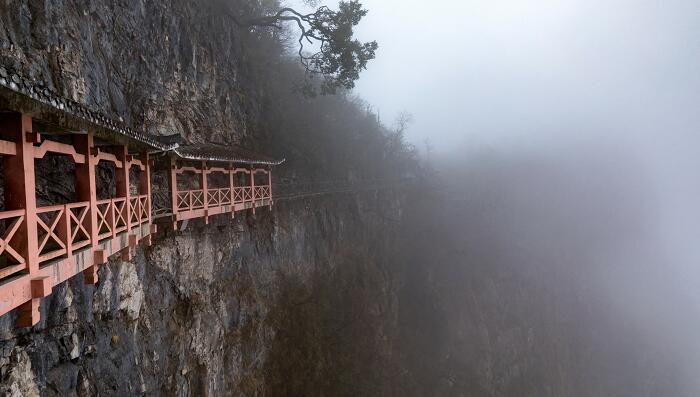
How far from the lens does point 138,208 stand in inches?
338

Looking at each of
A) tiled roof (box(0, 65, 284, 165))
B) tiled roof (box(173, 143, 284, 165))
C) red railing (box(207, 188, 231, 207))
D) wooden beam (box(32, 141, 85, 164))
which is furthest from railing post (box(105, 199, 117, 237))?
red railing (box(207, 188, 231, 207))

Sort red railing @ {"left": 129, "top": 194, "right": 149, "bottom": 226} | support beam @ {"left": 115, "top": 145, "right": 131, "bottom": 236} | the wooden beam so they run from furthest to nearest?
red railing @ {"left": 129, "top": 194, "right": 149, "bottom": 226}
support beam @ {"left": 115, "top": 145, "right": 131, "bottom": 236}
the wooden beam

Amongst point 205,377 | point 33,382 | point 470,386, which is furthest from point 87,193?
point 470,386

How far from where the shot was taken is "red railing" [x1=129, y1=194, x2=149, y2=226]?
8.31 m

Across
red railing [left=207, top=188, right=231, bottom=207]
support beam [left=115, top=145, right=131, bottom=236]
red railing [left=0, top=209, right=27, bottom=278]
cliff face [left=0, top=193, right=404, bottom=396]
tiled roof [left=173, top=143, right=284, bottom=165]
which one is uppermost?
tiled roof [left=173, top=143, right=284, bottom=165]

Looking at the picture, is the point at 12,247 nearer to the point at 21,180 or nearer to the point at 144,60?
the point at 21,180

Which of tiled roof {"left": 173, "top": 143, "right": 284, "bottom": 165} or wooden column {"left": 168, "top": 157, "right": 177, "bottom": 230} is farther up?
tiled roof {"left": 173, "top": 143, "right": 284, "bottom": 165}

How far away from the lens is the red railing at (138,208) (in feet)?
27.3

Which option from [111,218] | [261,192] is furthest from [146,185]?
[261,192]

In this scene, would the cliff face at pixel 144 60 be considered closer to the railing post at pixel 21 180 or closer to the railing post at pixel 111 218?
the railing post at pixel 111 218

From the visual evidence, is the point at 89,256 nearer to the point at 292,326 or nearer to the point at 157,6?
the point at 157,6

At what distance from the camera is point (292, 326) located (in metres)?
19.5

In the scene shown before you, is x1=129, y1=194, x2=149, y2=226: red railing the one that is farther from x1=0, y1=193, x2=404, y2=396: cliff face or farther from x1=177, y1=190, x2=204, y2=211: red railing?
x1=0, y1=193, x2=404, y2=396: cliff face

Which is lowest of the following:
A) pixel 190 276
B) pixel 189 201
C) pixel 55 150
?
pixel 190 276
